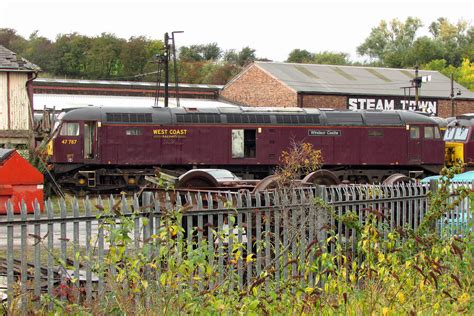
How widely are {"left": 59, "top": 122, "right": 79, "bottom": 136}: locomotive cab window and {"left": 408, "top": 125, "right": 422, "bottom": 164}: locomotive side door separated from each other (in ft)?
48.8

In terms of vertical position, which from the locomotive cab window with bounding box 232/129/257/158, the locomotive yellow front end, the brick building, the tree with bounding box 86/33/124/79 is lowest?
the locomotive yellow front end

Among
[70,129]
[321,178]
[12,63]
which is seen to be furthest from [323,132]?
[321,178]

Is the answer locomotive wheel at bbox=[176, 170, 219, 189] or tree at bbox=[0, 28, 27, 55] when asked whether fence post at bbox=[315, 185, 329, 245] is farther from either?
tree at bbox=[0, 28, 27, 55]

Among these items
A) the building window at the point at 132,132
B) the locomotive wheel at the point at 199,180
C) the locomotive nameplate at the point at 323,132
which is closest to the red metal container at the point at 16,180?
the locomotive wheel at the point at 199,180

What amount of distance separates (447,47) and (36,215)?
396 feet

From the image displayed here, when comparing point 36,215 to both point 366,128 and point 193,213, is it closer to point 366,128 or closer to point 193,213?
point 193,213

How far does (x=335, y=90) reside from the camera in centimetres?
6228

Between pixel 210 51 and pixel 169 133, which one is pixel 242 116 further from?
pixel 210 51

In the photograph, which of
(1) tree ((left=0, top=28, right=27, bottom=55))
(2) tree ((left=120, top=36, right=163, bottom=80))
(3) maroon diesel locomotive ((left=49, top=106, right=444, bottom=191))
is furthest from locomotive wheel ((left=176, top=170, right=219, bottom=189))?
(1) tree ((left=0, top=28, right=27, bottom=55))

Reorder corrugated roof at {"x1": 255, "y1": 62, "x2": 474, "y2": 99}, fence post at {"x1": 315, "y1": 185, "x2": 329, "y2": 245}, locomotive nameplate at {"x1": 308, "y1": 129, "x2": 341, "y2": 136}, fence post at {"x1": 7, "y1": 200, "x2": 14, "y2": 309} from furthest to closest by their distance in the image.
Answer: corrugated roof at {"x1": 255, "y1": 62, "x2": 474, "y2": 99}, locomotive nameplate at {"x1": 308, "y1": 129, "x2": 341, "y2": 136}, fence post at {"x1": 315, "y1": 185, "x2": 329, "y2": 245}, fence post at {"x1": 7, "y1": 200, "x2": 14, "y2": 309}

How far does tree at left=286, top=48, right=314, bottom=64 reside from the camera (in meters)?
124

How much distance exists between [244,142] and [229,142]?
73 cm

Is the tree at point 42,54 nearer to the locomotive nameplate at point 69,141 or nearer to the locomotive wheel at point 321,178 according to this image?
the locomotive nameplate at point 69,141

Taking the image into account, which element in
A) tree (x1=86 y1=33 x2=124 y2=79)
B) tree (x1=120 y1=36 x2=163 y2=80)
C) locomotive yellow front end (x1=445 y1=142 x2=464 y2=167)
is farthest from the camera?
tree (x1=120 y1=36 x2=163 y2=80)
